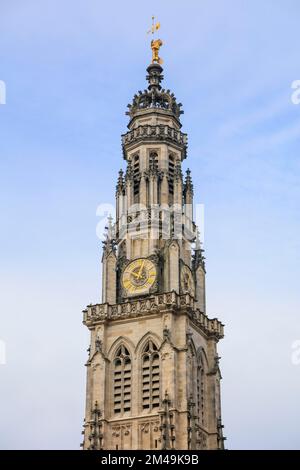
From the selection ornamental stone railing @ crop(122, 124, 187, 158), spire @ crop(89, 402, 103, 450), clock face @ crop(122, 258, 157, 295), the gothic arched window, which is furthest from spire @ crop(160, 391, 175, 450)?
ornamental stone railing @ crop(122, 124, 187, 158)

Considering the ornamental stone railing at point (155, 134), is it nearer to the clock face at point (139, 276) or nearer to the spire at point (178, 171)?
the spire at point (178, 171)

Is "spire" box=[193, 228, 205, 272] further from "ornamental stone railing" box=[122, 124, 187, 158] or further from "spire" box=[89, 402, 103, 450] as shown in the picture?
"spire" box=[89, 402, 103, 450]

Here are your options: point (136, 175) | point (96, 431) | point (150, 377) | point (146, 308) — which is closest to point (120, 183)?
point (136, 175)

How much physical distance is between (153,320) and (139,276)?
5.03 m

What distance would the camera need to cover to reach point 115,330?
8656 cm

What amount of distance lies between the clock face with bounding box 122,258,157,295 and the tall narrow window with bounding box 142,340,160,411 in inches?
219

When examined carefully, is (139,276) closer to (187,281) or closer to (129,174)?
(187,281)

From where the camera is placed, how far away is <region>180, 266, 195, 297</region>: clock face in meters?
89.2

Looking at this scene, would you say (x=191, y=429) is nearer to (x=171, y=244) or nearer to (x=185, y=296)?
(x=185, y=296)

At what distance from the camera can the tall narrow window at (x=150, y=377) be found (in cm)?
8250

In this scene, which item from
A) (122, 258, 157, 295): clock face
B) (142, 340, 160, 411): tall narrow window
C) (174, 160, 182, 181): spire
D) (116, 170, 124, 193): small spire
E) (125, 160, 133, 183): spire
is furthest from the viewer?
(116, 170, 124, 193): small spire

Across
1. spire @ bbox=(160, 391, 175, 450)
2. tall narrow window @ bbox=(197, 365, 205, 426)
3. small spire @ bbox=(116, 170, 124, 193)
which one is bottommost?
spire @ bbox=(160, 391, 175, 450)

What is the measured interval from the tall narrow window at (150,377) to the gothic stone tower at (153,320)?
0.25ft
